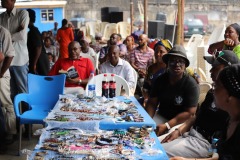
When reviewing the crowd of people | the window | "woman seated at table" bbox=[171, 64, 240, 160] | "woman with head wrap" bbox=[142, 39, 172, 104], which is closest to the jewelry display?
the crowd of people

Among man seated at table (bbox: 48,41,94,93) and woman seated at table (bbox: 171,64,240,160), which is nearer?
woman seated at table (bbox: 171,64,240,160)

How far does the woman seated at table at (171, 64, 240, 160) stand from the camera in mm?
2176

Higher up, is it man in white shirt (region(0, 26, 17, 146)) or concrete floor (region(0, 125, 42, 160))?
man in white shirt (region(0, 26, 17, 146))

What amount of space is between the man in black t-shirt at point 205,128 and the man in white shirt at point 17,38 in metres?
2.51

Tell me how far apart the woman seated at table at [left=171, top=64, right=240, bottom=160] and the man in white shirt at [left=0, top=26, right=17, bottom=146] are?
10.1ft

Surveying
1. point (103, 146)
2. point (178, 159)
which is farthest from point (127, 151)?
point (178, 159)

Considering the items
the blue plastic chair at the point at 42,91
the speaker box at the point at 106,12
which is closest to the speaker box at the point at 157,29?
the speaker box at the point at 106,12

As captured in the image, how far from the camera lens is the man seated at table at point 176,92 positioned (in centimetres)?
391

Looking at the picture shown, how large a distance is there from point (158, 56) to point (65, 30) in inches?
216

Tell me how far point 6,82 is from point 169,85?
82.8 inches

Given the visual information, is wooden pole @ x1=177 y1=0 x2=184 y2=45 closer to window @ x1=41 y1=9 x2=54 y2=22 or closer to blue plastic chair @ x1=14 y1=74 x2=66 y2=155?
blue plastic chair @ x1=14 y1=74 x2=66 y2=155

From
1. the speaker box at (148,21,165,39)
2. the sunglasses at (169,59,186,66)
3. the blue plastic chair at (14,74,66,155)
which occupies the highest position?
the sunglasses at (169,59,186,66)

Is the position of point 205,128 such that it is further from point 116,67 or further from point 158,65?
point 116,67

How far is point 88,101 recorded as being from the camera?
13.6ft
